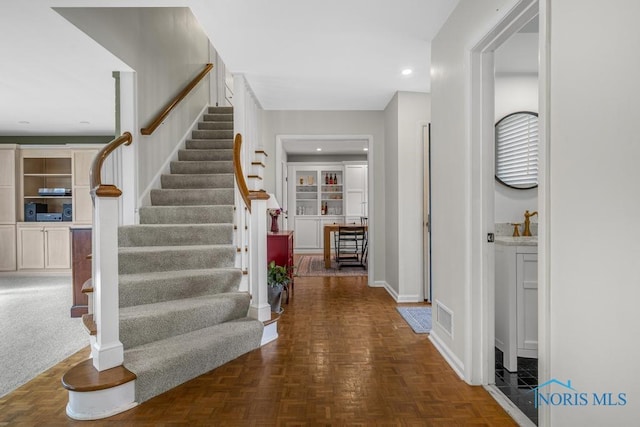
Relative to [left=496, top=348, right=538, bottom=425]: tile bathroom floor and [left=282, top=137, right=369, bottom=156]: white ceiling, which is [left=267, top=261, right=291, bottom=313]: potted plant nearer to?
[left=496, top=348, right=538, bottom=425]: tile bathroom floor

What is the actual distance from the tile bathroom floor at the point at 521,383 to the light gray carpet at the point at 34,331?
3.10 meters

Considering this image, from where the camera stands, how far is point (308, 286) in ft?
Answer: 17.5

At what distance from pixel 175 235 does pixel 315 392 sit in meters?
2.04

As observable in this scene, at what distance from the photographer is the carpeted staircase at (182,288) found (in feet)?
7.98

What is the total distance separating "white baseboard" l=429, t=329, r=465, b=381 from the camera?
250cm

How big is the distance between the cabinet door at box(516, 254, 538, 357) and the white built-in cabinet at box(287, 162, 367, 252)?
22.8 feet

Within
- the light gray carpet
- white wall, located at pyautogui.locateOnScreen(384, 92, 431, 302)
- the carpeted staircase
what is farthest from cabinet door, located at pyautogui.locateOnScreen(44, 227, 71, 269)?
white wall, located at pyautogui.locateOnScreen(384, 92, 431, 302)

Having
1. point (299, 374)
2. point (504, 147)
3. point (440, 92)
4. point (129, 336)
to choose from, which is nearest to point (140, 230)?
point (129, 336)

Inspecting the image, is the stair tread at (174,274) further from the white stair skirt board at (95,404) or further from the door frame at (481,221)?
the door frame at (481,221)

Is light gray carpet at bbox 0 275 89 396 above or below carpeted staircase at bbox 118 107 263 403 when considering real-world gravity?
below

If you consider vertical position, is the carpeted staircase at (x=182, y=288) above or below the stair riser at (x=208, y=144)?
below

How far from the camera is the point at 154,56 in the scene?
406 cm

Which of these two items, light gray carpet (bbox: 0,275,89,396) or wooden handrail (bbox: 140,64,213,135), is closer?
light gray carpet (bbox: 0,275,89,396)

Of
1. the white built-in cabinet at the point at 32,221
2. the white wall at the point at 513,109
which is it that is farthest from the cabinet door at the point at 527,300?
the white built-in cabinet at the point at 32,221
